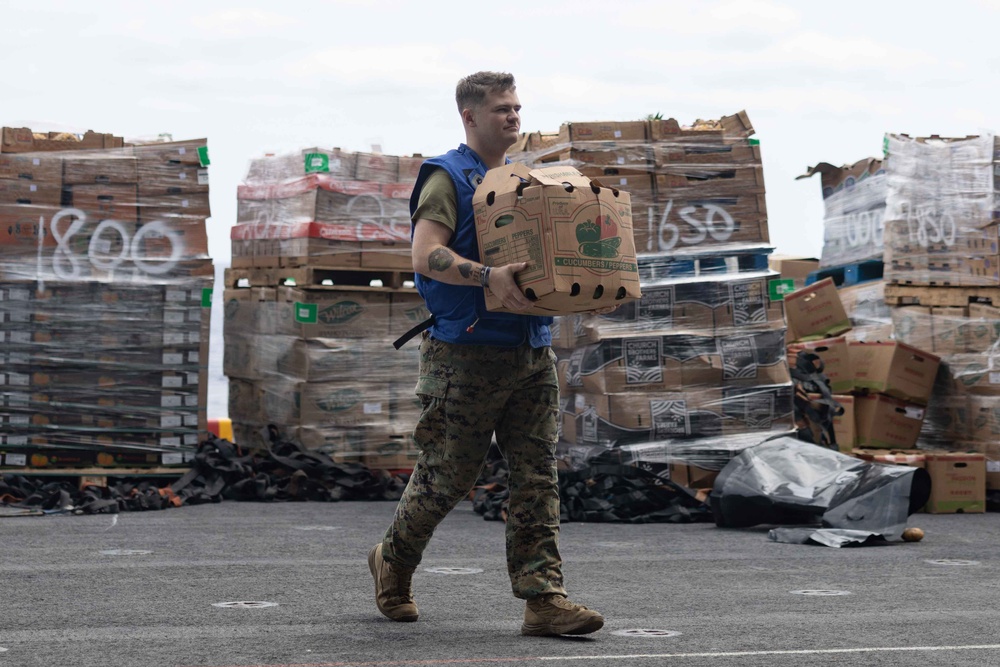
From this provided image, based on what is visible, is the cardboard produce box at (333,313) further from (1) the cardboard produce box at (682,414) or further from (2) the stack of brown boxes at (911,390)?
(2) the stack of brown boxes at (911,390)

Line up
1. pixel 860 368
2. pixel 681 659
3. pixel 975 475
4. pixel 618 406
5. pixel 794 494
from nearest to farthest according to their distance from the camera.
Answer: pixel 681 659
pixel 794 494
pixel 618 406
pixel 975 475
pixel 860 368

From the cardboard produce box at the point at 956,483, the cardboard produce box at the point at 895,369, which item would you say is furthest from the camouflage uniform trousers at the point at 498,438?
the cardboard produce box at the point at 895,369

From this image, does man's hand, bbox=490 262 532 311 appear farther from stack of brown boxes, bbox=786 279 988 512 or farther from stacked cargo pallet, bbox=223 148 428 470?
stacked cargo pallet, bbox=223 148 428 470

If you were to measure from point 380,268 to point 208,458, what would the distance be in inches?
73.5

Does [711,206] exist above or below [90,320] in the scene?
above

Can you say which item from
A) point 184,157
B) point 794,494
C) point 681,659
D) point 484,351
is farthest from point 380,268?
point 681,659

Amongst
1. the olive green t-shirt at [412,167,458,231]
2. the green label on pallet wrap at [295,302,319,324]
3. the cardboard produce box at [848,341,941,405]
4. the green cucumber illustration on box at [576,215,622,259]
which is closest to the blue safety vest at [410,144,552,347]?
the olive green t-shirt at [412,167,458,231]

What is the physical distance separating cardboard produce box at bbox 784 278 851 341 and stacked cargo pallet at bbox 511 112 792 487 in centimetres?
228

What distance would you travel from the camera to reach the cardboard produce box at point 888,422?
991 centimetres

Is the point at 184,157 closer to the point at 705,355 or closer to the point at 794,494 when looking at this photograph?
the point at 705,355

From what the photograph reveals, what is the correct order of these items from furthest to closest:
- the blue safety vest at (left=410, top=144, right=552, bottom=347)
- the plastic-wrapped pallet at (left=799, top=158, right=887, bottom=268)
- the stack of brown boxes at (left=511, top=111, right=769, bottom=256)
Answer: the plastic-wrapped pallet at (left=799, top=158, right=887, bottom=268) < the stack of brown boxes at (left=511, top=111, right=769, bottom=256) < the blue safety vest at (left=410, top=144, right=552, bottom=347)

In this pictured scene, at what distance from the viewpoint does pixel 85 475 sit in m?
9.38

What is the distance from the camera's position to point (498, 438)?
440 centimetres

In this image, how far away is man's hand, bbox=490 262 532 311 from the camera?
3.99 m
